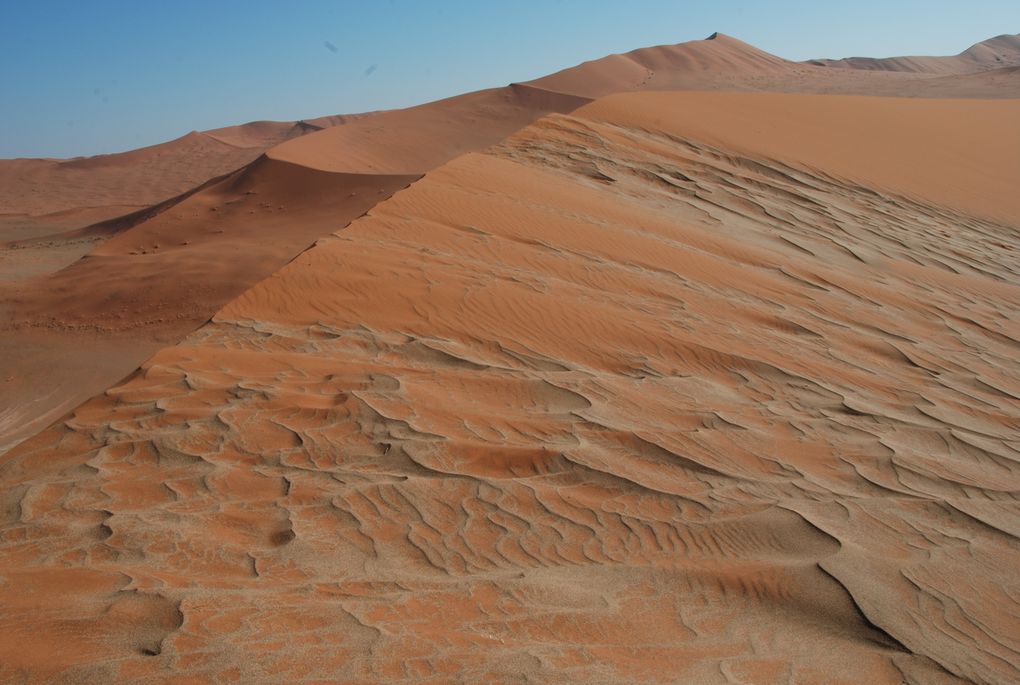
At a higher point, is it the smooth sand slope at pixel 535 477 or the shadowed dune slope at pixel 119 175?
the shadowed dune slope at pixel 119 175

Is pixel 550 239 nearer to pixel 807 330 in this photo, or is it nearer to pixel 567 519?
pixel 807 330

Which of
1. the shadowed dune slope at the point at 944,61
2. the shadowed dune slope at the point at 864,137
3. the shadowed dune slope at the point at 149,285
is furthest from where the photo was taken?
the shadowed dune slope at the point at 944,61

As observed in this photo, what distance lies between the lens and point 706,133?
482 inches

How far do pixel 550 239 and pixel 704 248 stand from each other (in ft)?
4.89

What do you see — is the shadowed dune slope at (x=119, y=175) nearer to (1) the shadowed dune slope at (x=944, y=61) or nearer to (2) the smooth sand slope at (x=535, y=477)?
(2) the smooth sand slope at (x=535, y=477)

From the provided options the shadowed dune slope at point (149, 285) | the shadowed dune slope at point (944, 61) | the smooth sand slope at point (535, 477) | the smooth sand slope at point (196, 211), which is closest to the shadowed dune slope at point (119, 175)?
the smooth sand slope at point (196, 211)

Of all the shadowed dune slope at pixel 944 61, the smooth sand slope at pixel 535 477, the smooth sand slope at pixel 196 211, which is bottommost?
the smooth sand slope at pixel 535 477

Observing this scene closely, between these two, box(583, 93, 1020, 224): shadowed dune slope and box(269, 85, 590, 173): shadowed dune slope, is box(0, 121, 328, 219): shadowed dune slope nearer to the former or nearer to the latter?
box(269, 85, 590, 173): shadowed dune slope

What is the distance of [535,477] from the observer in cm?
373

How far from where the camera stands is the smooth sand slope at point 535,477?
2.50 metres

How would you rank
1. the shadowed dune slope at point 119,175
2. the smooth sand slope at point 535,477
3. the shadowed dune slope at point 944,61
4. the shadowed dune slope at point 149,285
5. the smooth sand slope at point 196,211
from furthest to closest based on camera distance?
the shadowed dune slope at point 944,61, the shadowed dune slope at point 119,175, the smooth sand slope at point 196,211, the shadowed dune slope at point 149,285, the smooth sand slope at point 535,477

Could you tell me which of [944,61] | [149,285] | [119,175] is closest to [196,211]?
[149,285]

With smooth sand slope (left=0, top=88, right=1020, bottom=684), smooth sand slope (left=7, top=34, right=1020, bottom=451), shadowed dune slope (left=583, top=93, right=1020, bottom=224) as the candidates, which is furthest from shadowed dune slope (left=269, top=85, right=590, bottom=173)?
smooth sand slope (left=0, top=88, right=1020, bottom=684)

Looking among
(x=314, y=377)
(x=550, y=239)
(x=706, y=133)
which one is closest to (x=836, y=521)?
(x=314, y=377)
